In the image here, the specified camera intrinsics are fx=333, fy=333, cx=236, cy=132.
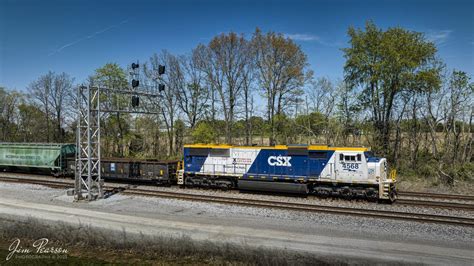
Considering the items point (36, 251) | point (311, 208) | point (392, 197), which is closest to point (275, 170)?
point (311, 208)

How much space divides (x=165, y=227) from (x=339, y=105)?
23.0 m

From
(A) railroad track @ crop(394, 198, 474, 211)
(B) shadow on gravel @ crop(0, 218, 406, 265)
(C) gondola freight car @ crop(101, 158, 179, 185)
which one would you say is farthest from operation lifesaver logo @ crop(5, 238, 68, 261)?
(A) railroad track @ crop(394, 198, 474, 211)

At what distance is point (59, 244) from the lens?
42.0ft

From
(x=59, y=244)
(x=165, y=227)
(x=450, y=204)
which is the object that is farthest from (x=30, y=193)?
(x=450, y=204)

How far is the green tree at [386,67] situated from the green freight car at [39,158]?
25.5 m

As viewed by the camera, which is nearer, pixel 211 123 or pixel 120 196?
pixel 120 196

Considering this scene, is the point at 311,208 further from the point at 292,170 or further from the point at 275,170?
the point at 275,170

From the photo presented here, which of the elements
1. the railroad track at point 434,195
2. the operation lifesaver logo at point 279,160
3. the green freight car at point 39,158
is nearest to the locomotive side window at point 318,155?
the operation lifesaver logo at point 279,160

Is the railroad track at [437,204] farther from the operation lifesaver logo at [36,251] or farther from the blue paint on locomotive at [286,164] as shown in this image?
the operation lifesaver logo at [36,251]

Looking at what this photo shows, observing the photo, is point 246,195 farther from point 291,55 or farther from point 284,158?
point 291,55

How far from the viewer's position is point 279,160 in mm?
21453

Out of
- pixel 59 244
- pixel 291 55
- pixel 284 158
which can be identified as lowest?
pixel 59 244

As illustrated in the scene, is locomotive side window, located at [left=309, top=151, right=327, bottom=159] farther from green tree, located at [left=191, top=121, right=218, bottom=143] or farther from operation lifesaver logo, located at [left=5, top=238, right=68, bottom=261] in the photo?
green tree, located at [left=191, top=121, right=218, bottom=143]

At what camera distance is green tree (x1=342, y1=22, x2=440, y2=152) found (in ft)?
83.9
